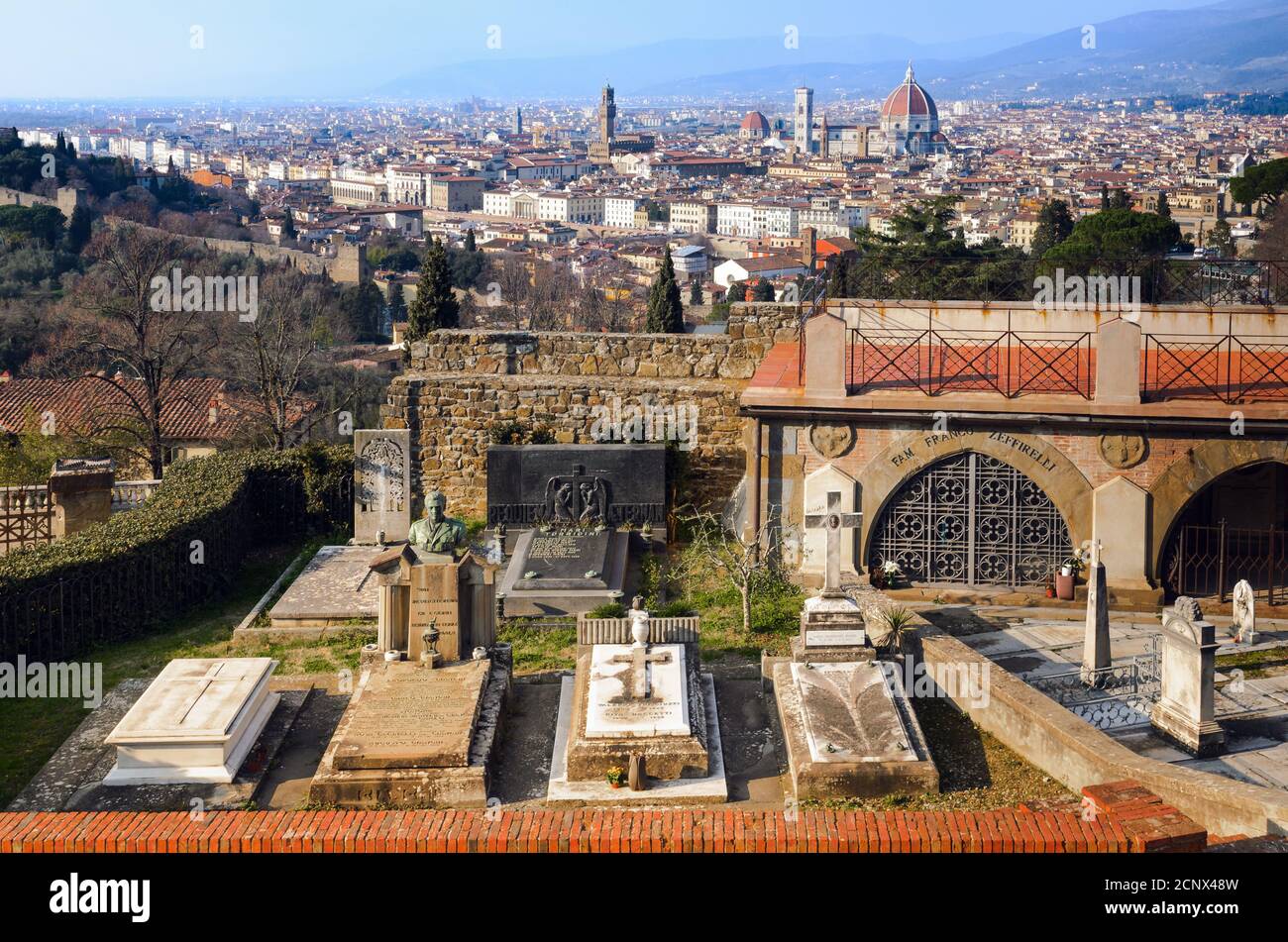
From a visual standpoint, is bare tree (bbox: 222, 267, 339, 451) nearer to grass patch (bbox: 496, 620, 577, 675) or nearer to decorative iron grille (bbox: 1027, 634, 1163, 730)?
grass patch (bbox: 496, 620, 577, 675)

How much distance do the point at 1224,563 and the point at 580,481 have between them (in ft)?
18.9

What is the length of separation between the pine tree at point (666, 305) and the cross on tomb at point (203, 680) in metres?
32.6

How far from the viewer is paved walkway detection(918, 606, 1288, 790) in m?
9.98

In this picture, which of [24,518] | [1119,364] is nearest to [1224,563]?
[1119,364]

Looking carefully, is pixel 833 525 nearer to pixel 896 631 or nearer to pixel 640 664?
pixel 896 631

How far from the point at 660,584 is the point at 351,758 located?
15.6 ft

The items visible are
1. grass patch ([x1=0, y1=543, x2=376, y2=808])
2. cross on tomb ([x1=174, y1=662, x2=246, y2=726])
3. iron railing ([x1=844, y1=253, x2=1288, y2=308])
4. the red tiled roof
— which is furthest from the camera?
the red tiled roof

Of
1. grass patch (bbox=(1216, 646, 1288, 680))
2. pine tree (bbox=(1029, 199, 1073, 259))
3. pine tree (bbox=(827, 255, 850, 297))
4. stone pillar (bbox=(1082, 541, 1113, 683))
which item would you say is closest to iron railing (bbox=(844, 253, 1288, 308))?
pine tree (bbox=(827, 255, 850, 297))

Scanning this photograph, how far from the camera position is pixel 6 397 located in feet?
105

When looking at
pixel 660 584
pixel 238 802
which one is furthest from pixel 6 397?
pixel 238 802

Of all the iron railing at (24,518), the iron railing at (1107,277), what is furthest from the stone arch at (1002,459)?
the iron railing at (24,518)

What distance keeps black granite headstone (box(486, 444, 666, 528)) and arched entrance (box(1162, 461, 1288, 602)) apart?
4.70 m
